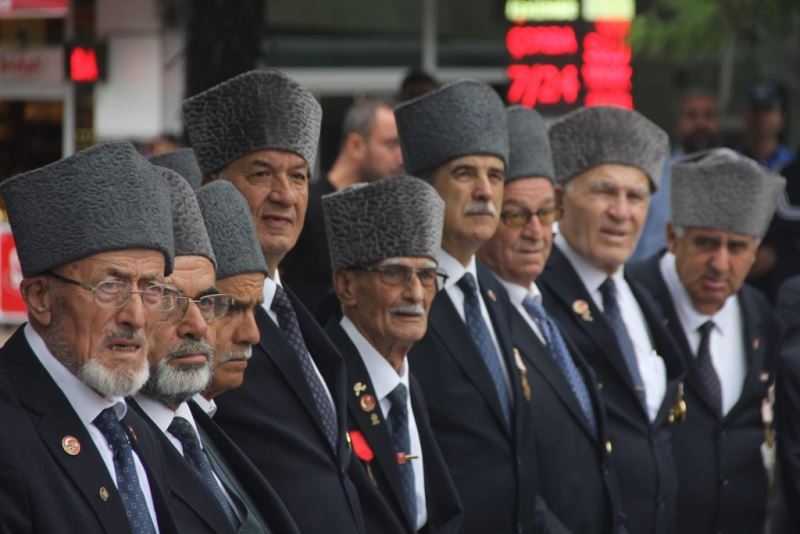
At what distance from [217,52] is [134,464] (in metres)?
5.22

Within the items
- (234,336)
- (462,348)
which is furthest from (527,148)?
(234,336)

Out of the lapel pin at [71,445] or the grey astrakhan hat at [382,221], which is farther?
the grey astrakhan hat at [382,221]

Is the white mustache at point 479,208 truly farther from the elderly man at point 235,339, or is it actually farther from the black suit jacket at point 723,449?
the black suit jacket at point 723,449

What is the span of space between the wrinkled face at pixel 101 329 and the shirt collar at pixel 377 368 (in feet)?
4.75

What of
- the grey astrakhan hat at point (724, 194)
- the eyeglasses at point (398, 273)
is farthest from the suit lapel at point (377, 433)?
the grey astrakhan hat at point (724, 194)

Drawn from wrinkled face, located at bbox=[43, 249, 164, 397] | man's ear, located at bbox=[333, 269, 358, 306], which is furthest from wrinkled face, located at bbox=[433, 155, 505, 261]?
wrinkled face, located at bbox=[43, 249, 164, 397]

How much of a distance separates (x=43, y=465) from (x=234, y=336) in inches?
43.8

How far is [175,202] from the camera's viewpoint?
453 cm

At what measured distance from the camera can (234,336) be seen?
477 centimetres

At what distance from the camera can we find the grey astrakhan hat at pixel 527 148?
6426 mm

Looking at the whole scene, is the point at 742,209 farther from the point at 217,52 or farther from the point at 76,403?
the point at 76,403

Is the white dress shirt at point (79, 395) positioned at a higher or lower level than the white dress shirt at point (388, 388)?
higher

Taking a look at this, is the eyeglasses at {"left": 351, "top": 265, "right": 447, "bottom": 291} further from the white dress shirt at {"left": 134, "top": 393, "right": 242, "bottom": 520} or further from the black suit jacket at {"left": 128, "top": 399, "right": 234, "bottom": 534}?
the black suit jacket at {"left": 128, "top": 399, "right": 234, "bottom": 534}

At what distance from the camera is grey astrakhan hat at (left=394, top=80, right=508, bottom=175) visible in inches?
243
